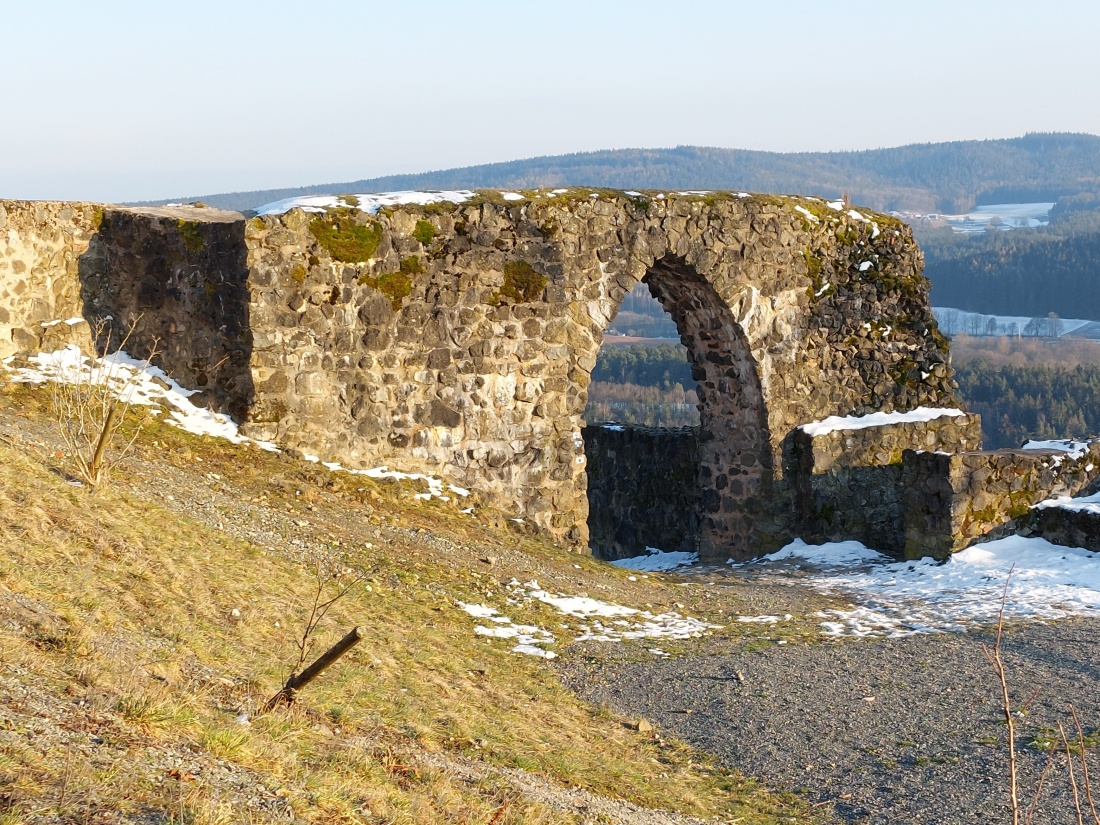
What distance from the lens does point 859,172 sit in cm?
17138

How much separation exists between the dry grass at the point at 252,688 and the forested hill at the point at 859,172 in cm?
6789

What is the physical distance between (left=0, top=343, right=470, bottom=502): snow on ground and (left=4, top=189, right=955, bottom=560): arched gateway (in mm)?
148

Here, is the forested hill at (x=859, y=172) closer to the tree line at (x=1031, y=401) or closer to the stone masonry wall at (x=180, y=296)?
the tree line at (x=1031, y=401)

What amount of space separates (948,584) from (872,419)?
2.98 metres

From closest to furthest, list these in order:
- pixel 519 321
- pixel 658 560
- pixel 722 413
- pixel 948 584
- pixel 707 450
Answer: pixel 948 584 < pixel 519 321 < pixel 722 413 < pixel 707 450 < pixel 658 560

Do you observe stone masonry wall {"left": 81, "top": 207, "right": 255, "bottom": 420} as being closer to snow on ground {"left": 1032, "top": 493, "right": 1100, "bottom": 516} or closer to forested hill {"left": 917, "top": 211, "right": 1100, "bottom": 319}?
snow on ground {"left": 1032, "top": 493, "right": 1100, "bottom": 516}

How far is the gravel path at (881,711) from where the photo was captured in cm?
508

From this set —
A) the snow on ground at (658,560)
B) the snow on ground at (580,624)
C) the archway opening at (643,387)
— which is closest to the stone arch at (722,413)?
the snow on ground at (658,560)

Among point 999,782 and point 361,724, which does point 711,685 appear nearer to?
point 999,782

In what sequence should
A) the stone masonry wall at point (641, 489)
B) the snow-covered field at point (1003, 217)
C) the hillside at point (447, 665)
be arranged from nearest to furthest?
1. the hillside at point (447, 665)
2. the stone masonry wall at point (641, 489)
3. the snow-covered field at point (1003, 217)

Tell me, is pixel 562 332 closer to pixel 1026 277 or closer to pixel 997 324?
pixel 997 324

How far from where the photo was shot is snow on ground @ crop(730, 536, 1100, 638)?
27.2 ft

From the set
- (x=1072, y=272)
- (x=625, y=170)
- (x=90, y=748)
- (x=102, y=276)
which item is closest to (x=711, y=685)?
(x=90, y=748)

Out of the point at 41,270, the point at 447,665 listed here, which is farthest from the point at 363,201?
the point at 447,665
